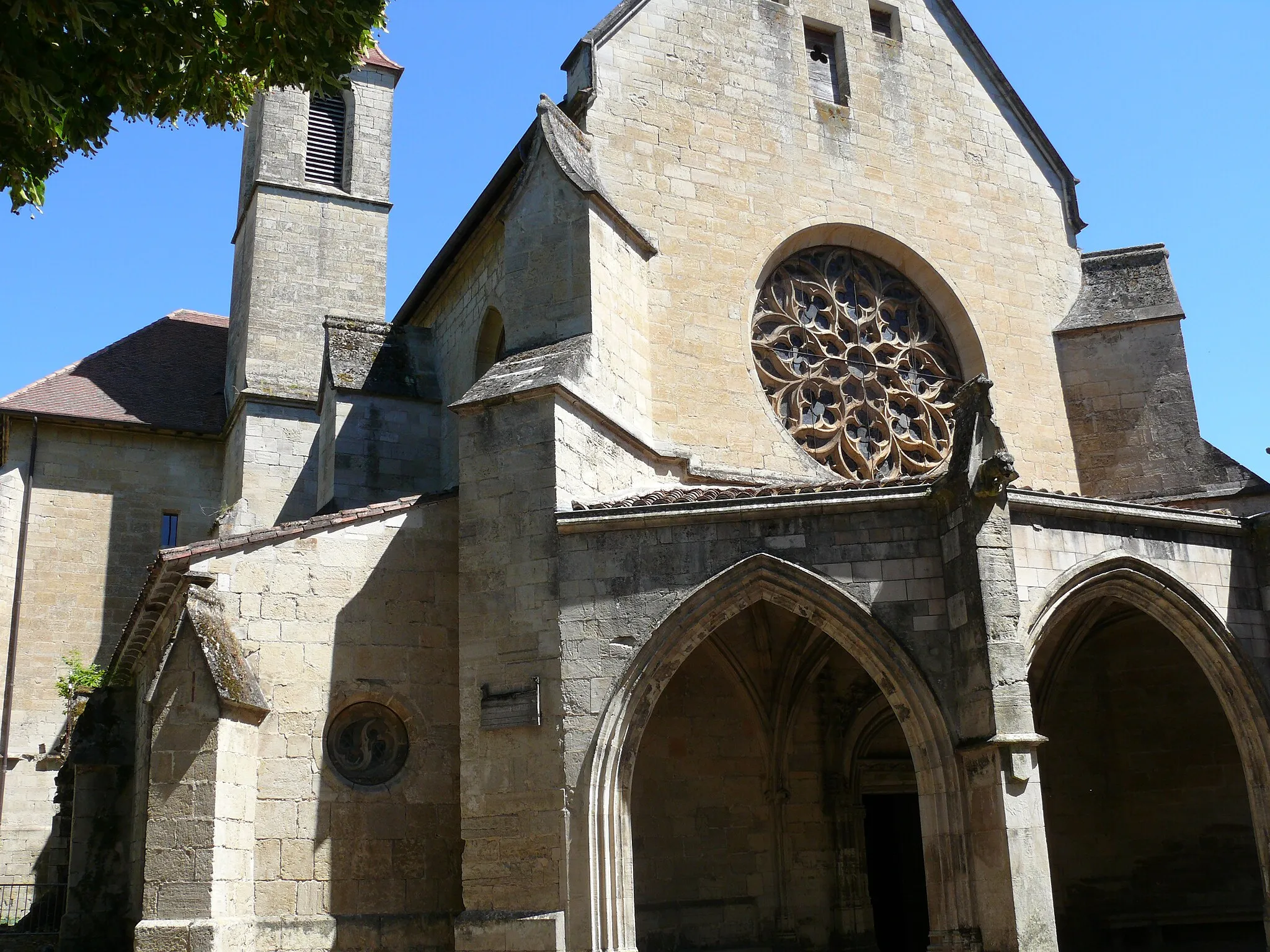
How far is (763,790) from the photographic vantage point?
11789 millimetres

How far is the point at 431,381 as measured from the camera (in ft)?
51.2

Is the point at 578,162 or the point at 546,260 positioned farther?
the point at 578,162

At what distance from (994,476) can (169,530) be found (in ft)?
45.1

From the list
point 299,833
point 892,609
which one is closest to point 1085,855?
point 892,609

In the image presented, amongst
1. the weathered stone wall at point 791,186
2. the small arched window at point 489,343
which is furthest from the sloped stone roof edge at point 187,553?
the small arched window at point 489,343

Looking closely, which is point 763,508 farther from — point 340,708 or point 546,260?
point 340,708

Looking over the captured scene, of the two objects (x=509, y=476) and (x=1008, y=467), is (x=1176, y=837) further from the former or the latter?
(x=509, y=476)

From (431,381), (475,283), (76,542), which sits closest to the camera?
(475,283)

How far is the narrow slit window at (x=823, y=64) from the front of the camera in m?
14.5

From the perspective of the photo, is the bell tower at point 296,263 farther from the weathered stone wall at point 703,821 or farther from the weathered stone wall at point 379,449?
the weathered stone wall at point 703,821

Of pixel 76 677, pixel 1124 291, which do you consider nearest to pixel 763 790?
pixel 1124 291

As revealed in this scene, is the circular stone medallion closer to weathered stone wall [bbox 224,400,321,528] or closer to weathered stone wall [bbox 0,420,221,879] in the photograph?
weathered stone wall [bbox 224,400,321,528]

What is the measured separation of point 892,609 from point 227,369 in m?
14.4

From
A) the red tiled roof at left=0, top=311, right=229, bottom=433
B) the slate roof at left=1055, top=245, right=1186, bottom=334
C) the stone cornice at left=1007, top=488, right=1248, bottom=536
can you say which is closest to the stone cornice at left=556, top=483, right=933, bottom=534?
the stone cornice at left=1007, top=488, right=1248, bottom=536
